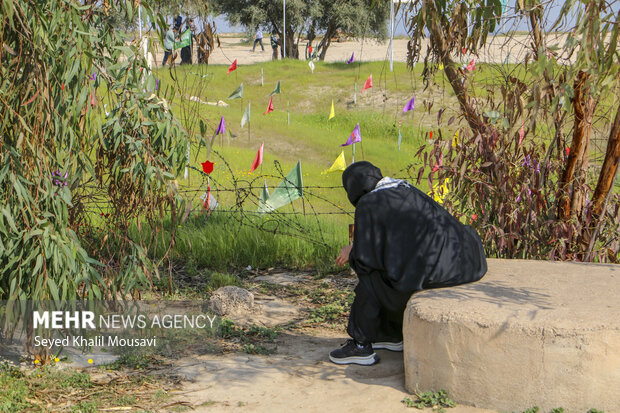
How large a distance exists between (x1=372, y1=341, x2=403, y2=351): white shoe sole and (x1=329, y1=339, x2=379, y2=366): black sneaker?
175mm

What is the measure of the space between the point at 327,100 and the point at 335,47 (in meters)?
18.5

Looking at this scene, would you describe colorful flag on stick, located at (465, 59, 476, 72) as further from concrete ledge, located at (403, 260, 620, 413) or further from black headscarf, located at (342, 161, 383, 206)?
concrete ledge, located at (403, 260, 620, 413)

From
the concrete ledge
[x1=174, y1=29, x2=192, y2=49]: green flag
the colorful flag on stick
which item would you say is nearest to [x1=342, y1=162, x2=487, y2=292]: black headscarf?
the concrete ledge

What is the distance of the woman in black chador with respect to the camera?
4305 millimetres

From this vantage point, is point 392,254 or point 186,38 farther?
point 186,38

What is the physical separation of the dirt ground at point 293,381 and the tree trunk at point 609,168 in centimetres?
207

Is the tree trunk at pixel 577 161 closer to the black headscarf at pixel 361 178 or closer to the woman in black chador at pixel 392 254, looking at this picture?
the woman in black chador at pixel 392 254

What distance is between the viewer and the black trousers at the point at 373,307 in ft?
14.6

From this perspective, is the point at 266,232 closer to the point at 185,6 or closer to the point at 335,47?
the point at 185,6

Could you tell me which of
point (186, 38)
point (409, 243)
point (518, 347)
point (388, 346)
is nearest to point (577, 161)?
point (409, 243)

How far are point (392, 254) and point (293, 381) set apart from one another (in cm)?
95

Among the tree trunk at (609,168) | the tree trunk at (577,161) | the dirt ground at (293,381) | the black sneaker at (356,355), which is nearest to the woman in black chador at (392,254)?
the black sneaker at (356,355)

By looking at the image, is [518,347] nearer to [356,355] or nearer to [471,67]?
[356,355]

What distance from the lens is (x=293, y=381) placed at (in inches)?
168
